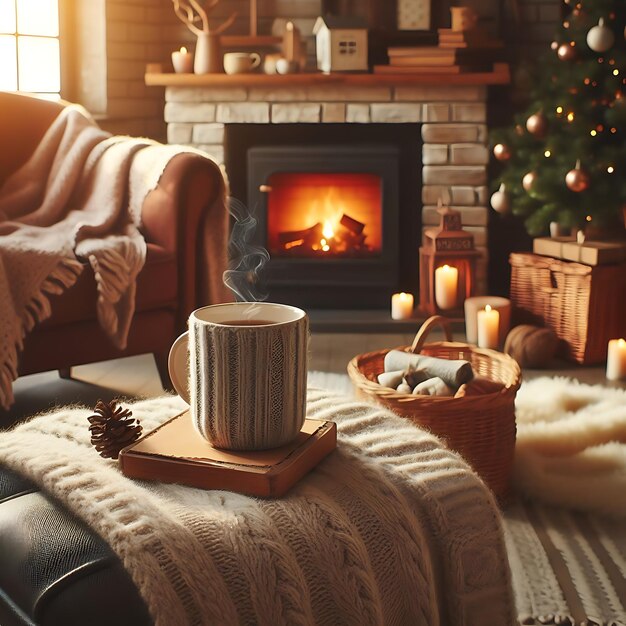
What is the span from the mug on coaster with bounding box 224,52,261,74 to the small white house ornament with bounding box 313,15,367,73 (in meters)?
0.30

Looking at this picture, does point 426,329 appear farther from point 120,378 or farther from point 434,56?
point 434,56

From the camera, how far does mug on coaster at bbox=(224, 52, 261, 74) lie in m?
3.55

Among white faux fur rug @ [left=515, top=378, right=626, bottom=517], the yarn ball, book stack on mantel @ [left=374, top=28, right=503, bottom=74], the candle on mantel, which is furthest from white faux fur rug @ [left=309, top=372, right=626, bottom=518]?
the candle on mantel

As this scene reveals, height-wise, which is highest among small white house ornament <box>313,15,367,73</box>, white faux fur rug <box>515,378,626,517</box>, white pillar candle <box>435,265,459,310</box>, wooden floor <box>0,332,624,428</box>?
small white house ornament <box>313,15,367,73</box>

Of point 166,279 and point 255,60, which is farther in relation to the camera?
point 255,60

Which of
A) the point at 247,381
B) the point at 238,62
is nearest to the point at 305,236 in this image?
the point at 238,62

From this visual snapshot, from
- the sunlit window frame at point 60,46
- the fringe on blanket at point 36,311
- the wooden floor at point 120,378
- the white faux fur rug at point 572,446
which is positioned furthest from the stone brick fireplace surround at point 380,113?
the fringe on blanket at point 36,311

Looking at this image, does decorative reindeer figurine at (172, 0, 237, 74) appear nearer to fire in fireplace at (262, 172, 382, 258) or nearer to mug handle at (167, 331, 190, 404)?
fire in fireplace at (262, 172, 382, 258)

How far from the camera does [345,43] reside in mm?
3549

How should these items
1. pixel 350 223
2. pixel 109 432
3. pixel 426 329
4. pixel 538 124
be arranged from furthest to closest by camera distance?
pixel 350 223 → pixel 538 124 → pixel 426 329 → pixel 109 432

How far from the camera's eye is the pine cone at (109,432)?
3.07 ft

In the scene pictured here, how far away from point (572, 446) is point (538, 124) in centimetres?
140

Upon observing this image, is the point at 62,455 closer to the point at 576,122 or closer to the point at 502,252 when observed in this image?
the point at 576,122

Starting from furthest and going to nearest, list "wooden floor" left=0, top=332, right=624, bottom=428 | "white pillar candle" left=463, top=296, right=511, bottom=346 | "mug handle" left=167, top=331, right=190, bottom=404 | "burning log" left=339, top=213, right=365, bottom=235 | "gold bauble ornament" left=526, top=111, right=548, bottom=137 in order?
"burning log" left=339, top=213, right=365, bottom=235 → "white pillar candle" left=463, top=296, right=511, bottom=346 → "gold bauble ornament" left=526, top=111, right=548, bottom=137 → "wooden floor" left=0, top=332, right=624, bottom=428 → "mug handle" left=167, top=331, right=190, bottom=404
